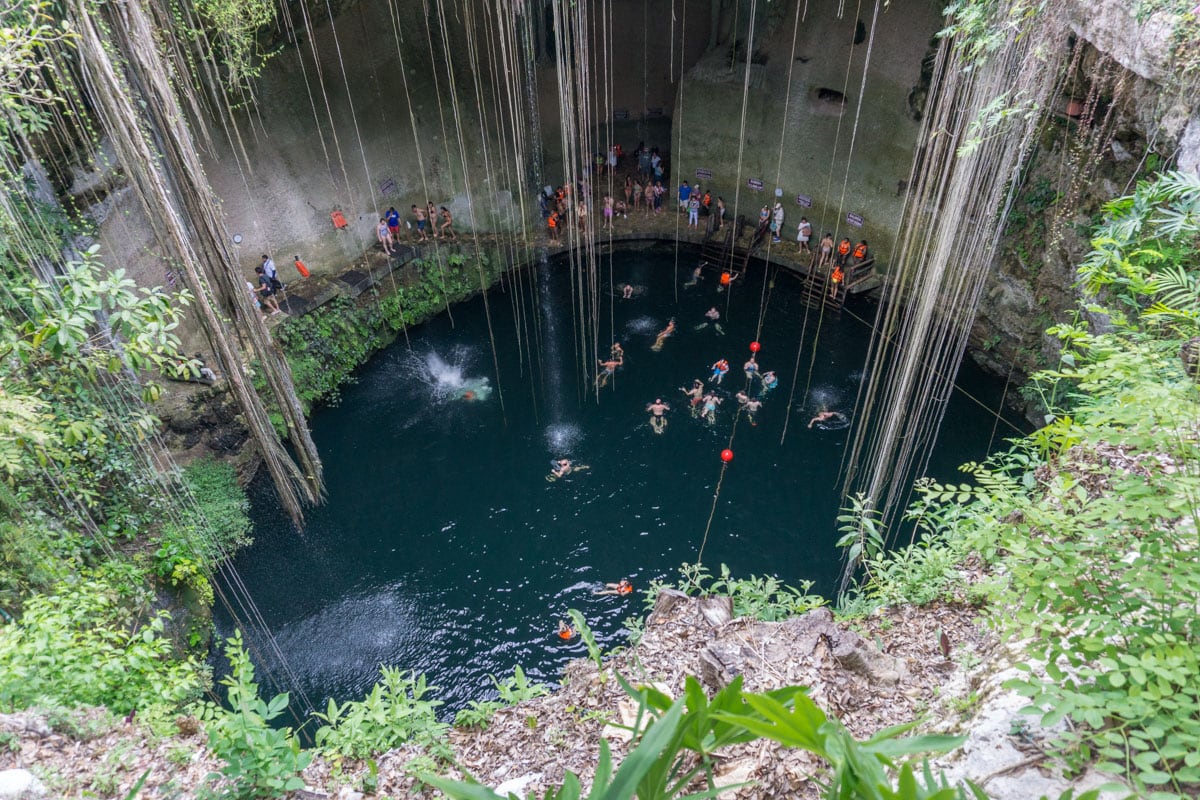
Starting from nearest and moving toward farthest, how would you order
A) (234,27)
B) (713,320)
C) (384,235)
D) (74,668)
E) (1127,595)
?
(1127,595) → (74,668) → (234,27) → (713,320) → (384,235)

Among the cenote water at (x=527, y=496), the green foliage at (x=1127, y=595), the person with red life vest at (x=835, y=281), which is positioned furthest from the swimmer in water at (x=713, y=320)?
the green foliage at (x=1127, y=595)

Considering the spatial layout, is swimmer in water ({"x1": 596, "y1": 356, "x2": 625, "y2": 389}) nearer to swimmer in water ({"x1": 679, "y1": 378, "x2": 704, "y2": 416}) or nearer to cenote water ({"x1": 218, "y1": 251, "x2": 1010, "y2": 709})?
cenote water ({"x1": 218, "y1": 251, "x2": 1010, "y2": 709})

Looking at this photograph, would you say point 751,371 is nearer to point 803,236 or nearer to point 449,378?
point 803,236

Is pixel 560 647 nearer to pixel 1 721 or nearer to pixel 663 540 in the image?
pixel 663 540

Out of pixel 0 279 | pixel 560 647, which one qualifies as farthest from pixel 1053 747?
pixel 0 279

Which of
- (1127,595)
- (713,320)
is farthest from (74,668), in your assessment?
(713,320)

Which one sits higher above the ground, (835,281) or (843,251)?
(843,251)
